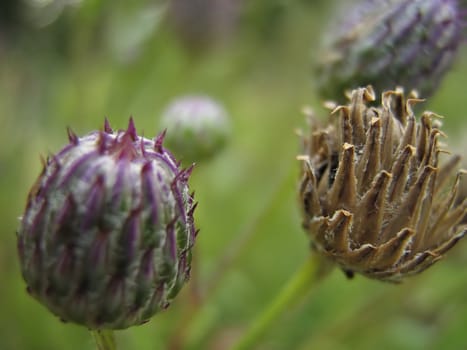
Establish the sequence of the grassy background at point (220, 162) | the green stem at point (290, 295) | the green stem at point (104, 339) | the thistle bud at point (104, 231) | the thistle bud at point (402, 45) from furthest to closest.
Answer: the grassy background at point (220, 162)
the thistle bud at point (402, 45)
the green stem at point (290, 295)
the green stem at point (104, 339)
the thistle bud at point (104, 231)

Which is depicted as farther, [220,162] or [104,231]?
[220,162]

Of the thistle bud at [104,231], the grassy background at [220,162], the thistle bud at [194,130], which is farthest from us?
the grassy background at [220,162]

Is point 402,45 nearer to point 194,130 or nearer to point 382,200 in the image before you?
point 382,200

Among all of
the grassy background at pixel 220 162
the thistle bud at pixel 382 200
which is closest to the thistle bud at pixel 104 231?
the thistle bud at pixel 382 200

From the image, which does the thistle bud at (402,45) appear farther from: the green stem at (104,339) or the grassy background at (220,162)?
the green stem at (104,339)

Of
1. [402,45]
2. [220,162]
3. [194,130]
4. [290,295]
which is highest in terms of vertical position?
[220,162]

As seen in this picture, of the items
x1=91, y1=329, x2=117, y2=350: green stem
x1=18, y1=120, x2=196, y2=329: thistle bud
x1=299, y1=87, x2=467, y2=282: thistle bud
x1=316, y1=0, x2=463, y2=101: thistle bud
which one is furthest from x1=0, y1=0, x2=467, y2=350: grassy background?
x1=18, y1=120, x2=196, y2=329: thistle bud

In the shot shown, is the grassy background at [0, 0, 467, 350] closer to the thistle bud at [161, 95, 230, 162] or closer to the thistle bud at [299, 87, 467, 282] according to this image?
the thistle bud at [161, 95, 230, 162]

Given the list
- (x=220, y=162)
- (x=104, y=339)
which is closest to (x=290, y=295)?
(x=104, y=339)
